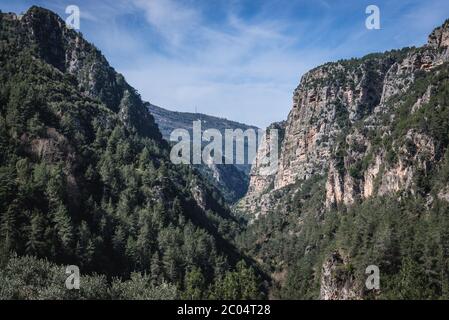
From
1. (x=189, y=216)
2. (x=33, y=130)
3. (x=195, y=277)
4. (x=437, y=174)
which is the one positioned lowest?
(x=195, y=277)

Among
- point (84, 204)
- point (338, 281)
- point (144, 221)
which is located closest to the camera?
point (338, 281)

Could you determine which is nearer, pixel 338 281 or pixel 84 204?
pixel 338 281

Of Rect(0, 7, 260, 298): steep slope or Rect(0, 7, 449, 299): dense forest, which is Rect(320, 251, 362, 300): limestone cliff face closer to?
Rect(0, 7, 449, 299): dense forest

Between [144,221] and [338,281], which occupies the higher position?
[144,221]

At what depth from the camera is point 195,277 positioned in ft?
421

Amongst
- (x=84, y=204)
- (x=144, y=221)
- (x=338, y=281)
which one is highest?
(x=84, y=204)

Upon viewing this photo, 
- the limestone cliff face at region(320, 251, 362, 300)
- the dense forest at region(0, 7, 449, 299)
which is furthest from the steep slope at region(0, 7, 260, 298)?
the limestone cliff face at region(320, 251, 362, 300)

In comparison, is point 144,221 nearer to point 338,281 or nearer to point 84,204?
point 84,204

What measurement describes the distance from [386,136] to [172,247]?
93184mm

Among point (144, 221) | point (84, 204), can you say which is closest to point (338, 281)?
point (144, 221)

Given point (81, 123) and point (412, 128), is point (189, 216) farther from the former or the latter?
point (412, 128)

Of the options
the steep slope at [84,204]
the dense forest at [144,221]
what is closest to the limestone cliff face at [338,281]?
the dense forest at [144,221]

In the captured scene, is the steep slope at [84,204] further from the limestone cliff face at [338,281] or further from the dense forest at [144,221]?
the limestone cliff face at [338,281]
